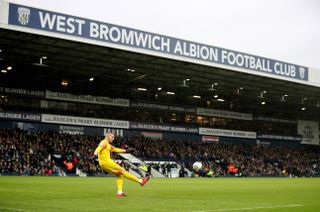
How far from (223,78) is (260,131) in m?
23.9

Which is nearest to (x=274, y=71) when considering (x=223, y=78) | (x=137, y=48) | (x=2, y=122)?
(x=223, y=78)

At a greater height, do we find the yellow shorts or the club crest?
the club crest

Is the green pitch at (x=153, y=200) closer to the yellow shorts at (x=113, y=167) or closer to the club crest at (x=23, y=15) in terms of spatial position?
the yellow shorts at (x=113, y=167)

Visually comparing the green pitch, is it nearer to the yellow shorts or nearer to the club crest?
the yellow shorts

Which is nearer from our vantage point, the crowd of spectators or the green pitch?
the green pitch

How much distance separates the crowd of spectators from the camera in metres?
42.2

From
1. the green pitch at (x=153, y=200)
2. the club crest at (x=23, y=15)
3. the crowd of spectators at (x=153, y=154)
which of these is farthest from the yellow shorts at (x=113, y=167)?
the crowd of spectators at (x=153, y=154)

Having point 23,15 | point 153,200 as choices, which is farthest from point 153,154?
point 153,200

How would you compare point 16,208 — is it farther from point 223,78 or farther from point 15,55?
point 223,78

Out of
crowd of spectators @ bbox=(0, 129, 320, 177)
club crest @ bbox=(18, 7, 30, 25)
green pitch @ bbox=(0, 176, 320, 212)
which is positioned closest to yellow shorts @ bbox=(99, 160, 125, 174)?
green pitch @ bbox=(0, 176, 320, 212)

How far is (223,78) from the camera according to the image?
46.2 m

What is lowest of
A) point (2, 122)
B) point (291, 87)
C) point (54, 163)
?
point (54, 163)

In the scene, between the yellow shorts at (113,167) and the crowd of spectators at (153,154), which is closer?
the yellow shorts at (113,167)

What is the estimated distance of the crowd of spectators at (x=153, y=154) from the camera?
42219 millimetres
